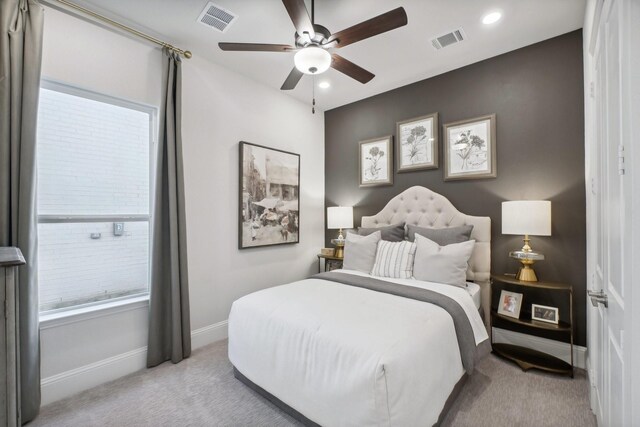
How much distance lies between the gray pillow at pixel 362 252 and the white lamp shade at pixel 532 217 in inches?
50.2

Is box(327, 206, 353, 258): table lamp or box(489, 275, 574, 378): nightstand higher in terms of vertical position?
box(327, 206, 353, 258): table lamp

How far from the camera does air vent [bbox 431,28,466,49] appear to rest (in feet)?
8.47

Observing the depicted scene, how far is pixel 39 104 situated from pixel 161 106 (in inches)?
31.8

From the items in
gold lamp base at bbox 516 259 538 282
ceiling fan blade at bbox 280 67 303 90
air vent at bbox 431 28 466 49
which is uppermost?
air vent at bbox 431 28 466 49

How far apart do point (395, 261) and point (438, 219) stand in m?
0.84

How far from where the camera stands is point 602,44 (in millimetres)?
1498

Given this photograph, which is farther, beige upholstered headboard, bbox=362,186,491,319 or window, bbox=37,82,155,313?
beige upholstered headboard, bbox=362,186,491,319

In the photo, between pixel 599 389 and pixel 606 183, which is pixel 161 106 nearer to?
pixel 606 183

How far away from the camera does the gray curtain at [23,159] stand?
71.4 inches

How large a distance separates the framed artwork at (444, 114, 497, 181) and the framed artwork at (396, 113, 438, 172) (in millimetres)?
148

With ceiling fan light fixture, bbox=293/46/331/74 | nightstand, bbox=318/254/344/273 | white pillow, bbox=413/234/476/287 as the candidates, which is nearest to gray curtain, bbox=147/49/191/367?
ceiling fan light fixture, bbox=293/46/331/74

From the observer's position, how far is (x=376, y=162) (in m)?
3.90

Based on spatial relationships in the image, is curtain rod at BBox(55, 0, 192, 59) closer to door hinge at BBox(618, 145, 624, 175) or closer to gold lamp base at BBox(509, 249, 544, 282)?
door hinge at BBox(618, 145, 624, 175)

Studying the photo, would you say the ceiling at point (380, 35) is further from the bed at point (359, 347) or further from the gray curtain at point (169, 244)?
the bed at point (359, 347)
